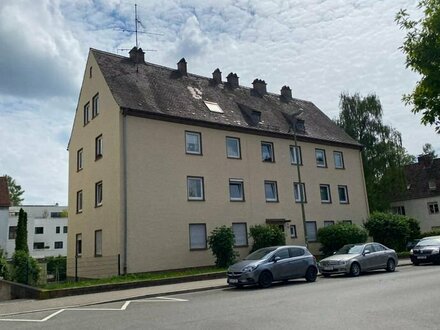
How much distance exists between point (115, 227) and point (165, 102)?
26.0 feet

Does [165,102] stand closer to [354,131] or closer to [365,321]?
[365,321]

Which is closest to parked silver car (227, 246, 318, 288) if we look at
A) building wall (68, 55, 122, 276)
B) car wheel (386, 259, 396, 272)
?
car wheel (386, 259, 396, 272)

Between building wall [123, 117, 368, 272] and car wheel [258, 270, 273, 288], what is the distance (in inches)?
324

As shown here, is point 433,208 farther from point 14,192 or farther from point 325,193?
point 14,192

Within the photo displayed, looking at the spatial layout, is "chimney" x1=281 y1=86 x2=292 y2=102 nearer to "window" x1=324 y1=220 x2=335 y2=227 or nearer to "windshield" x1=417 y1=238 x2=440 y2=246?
"window" x1=324 y1=220 x2=335 y2=227

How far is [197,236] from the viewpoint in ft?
78.2

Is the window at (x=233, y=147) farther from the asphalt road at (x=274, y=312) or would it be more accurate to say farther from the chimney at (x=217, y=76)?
the asphalt road at (x=274, y=312)

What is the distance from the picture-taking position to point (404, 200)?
5191 centimetres

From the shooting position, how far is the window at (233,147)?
1050 inches

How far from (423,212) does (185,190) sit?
3657 centimetres

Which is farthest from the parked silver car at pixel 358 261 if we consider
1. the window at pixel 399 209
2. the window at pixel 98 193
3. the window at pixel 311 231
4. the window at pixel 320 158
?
the window at pixel 399 209

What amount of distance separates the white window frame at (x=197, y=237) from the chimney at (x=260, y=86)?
1457 centimetres

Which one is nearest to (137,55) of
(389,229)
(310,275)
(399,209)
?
(310,275)

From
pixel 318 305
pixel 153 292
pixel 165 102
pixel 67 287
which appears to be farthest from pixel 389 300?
pixel 165 102
